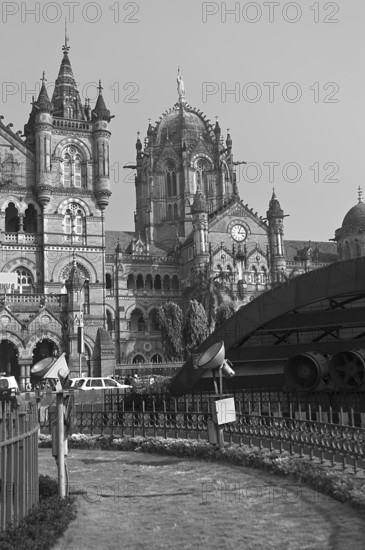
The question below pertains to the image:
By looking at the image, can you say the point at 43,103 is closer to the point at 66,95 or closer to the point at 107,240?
the point at 66,95

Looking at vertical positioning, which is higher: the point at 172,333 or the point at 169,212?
the point at 169,212

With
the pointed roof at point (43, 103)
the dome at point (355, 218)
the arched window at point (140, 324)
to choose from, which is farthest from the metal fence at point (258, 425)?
the dome at point (355, 218)

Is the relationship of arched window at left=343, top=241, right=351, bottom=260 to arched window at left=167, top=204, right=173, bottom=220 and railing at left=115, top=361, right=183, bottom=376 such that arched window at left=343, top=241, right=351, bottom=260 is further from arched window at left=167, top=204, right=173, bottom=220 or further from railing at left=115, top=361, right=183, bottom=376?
railing at left=115, top=361, right=183, bottom=376

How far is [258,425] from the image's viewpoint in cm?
1948

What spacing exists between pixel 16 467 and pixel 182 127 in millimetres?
83361

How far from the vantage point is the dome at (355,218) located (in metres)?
82.8

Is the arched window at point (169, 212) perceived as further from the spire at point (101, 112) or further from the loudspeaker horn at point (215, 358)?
the loudspeaker horn at point (215, 358)

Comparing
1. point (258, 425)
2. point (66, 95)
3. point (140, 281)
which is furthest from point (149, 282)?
point (258, 425)

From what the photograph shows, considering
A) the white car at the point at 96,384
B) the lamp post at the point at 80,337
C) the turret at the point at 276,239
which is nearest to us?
the white car at the point at 96,384

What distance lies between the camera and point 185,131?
297 feet

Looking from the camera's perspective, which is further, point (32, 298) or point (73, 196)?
point (73, 196)

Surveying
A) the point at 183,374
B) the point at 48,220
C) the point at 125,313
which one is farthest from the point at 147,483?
the point at 125,313

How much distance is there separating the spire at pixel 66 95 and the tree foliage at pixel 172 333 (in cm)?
2017

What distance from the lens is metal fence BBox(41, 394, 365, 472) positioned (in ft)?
51.9
